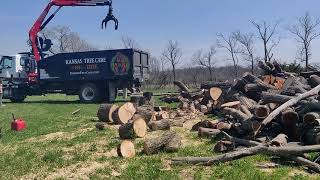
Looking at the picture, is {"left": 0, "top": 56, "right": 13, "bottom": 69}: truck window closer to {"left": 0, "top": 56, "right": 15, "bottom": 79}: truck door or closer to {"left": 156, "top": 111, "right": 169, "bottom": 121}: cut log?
{"left": 0, "top": 56, "right": 15, "bottom": 79}: truck door

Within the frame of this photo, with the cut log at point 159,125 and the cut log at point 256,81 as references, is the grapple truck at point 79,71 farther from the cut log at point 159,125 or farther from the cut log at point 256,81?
the cut log at point 159,125

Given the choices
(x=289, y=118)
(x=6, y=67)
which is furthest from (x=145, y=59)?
(x=289, y=118)

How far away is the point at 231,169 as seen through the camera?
25.8 ft

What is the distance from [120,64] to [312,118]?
16.3 m

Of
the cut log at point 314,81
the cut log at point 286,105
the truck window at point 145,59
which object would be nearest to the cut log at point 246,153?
the cut log at point 286,105

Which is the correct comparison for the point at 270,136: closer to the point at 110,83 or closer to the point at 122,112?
the point at 122,112

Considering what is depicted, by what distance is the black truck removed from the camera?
24.8 metres

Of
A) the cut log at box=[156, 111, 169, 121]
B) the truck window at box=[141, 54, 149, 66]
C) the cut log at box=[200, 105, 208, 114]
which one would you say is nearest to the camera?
the cut log at box=[156, 111, 169, 121]

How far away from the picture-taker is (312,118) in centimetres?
945

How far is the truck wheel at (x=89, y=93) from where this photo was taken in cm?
2542

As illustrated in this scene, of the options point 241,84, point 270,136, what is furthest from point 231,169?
point 241,84

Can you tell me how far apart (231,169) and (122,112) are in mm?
7194

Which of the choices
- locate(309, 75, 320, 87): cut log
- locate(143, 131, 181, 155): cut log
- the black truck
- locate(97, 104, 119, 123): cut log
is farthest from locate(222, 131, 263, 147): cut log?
the black truck

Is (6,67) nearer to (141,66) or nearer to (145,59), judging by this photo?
(145,59)
